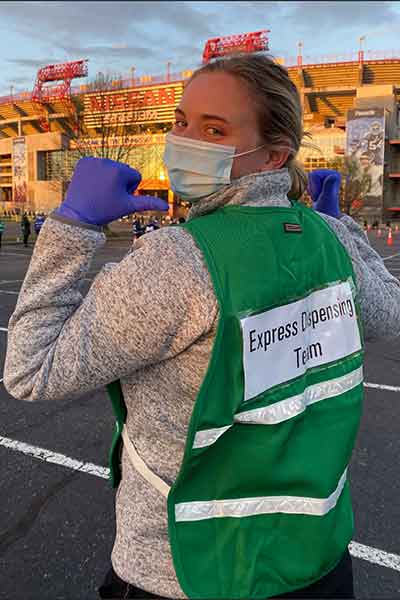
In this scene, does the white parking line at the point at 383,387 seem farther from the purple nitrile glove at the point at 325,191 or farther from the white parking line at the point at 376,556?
the purple nitrile glove at the point at 325,191

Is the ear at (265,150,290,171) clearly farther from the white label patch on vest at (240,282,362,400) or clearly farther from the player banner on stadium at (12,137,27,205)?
the player banner on stadium at (12,137,27,205)

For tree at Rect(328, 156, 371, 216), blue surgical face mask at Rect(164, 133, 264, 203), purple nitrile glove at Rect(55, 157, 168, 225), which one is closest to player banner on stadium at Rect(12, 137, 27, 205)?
tree at Rect(328, 156, 371, 216)

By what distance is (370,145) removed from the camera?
59.2m

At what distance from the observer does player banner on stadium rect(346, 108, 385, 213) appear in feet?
193

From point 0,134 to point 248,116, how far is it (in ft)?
358

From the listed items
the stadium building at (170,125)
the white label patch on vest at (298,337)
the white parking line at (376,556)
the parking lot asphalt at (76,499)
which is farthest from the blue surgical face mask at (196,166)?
the stadium building at (170,125)

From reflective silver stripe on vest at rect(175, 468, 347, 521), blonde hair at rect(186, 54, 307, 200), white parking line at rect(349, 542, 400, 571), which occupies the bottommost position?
white parking line at rect(349, 542, 400, 571)

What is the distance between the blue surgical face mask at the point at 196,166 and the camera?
1168 mm

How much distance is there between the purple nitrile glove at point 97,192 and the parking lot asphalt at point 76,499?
5.89 feet

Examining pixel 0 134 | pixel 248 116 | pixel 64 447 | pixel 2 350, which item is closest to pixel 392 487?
pixel 64 447

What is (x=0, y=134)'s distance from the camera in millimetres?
97188

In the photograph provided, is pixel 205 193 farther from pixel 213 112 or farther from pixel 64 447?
pixel 64 447

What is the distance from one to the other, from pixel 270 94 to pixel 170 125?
71.9 m

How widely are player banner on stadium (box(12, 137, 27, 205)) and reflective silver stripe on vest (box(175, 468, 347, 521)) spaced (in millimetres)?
83752
